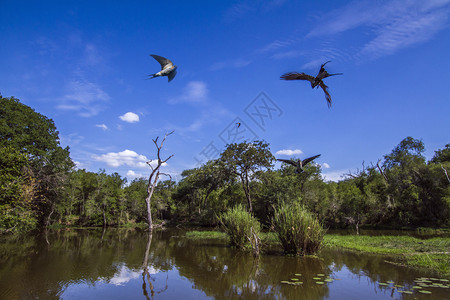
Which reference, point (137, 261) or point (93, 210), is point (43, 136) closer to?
point (93, 210)

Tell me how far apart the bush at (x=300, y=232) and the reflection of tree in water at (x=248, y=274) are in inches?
22.6

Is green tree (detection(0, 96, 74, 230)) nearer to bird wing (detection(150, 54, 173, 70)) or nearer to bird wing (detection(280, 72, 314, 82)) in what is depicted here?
bird wing (detection(150, 54, 173, 70))

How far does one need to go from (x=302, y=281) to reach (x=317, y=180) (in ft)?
96.5

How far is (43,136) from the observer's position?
21.9m

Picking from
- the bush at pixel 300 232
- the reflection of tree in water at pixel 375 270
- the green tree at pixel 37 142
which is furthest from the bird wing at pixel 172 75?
the green tree at pixel 37 142

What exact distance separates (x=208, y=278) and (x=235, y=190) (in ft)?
84.5

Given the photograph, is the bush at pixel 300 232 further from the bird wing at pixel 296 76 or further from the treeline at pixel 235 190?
the treeline at pixel 235 190

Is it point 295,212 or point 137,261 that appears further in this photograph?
point 295,212

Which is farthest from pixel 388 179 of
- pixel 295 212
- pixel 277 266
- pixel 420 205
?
pixel 277 266

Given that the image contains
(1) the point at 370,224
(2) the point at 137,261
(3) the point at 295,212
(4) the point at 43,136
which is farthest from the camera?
(1) the point at 370,224

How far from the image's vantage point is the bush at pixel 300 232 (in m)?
9.73

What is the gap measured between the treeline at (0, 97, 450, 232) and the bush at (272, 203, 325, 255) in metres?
12.8

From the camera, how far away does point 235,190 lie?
32594 millimetres

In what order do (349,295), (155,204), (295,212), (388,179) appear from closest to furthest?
(349,295) < (295,212) < (388,179) < (155,204)
